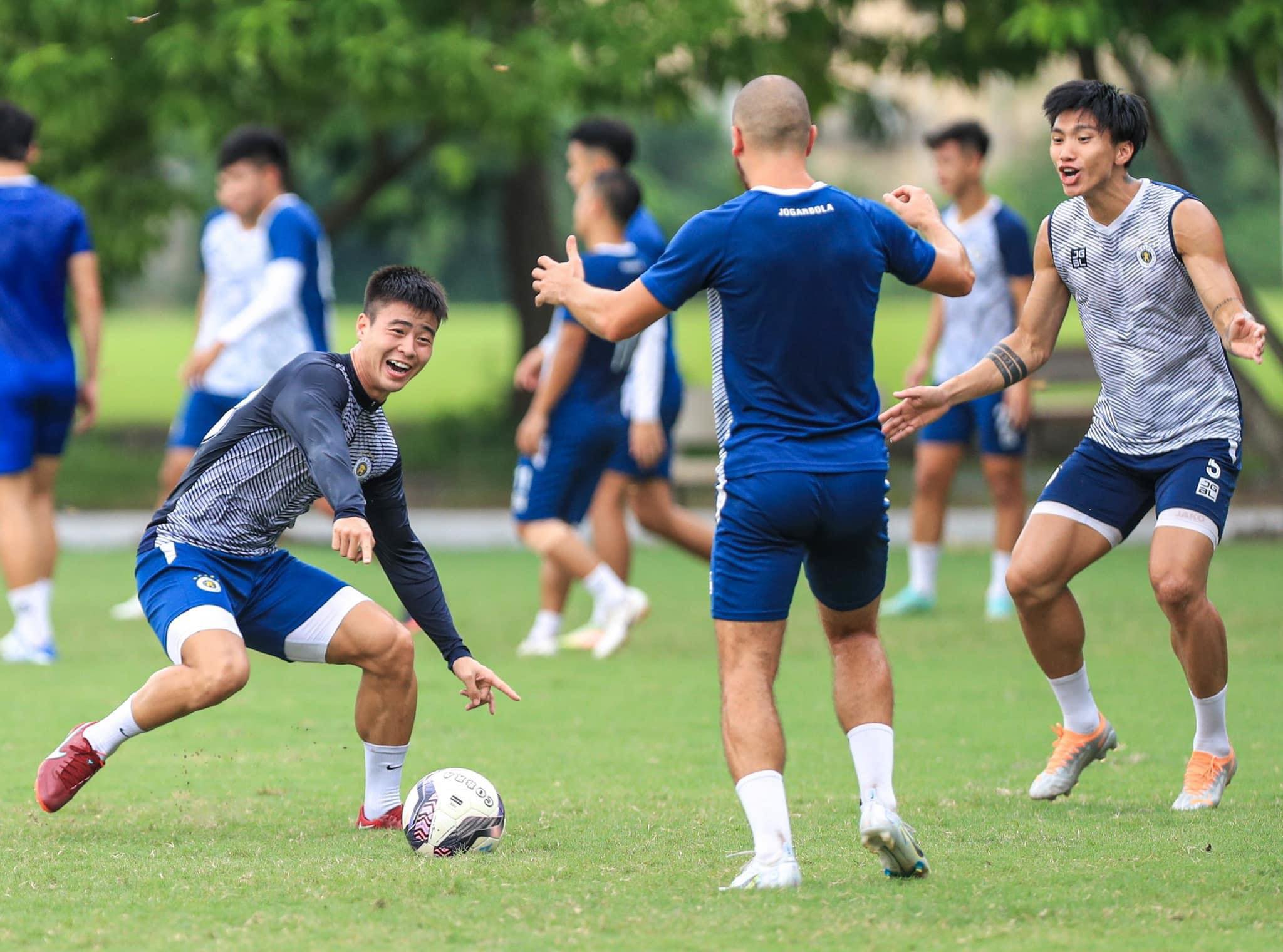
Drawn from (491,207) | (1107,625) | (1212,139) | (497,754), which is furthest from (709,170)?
(497,754)

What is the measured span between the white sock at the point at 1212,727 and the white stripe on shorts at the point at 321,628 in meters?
A: 2.75

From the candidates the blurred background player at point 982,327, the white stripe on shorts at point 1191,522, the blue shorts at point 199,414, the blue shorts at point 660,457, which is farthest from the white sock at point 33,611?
the white stripe on shorts at point 1191,522

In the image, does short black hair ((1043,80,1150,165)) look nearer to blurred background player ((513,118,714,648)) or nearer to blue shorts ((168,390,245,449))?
blurred background player ((513,118,714,648))

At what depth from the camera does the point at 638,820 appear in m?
5.71

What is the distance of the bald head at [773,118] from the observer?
15.9 ft

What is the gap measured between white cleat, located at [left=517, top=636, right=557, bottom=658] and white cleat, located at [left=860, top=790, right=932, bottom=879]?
16.1 ft

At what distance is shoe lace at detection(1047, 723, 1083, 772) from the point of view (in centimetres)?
610

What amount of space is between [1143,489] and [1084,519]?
0.23 metres

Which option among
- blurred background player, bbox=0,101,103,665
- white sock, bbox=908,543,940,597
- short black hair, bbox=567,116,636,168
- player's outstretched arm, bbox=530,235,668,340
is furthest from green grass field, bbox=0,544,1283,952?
short black hair, bbox=567,116,636,168

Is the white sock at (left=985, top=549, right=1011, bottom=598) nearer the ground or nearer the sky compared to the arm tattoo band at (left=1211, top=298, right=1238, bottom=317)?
nearer the ground

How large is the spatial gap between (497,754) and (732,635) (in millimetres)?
2291

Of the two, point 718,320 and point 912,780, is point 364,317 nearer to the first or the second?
point 718,320

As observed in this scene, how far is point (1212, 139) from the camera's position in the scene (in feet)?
129

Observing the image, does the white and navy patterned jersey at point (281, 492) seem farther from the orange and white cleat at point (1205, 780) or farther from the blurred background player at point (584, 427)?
the blurred background player at point (584, 427)
